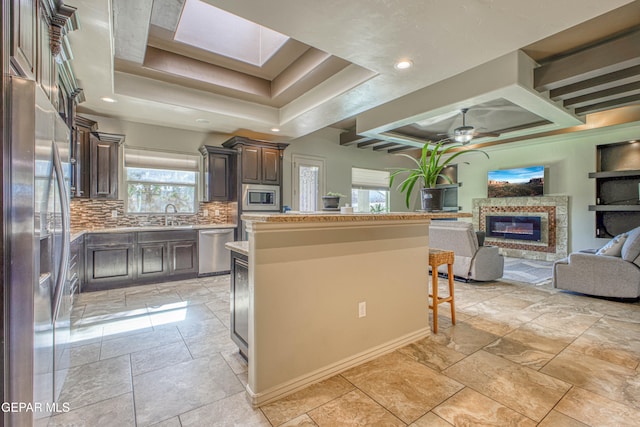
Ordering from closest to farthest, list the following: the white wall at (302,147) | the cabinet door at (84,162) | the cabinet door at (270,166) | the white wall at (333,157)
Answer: the cabinet door at (84,162) → the white wall at (302,147) → the cabinet door at (270,166) → the white wall at (333,157)

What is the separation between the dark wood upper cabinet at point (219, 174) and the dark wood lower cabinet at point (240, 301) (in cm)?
330

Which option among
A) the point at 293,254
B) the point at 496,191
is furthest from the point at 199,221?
the point at 496,191

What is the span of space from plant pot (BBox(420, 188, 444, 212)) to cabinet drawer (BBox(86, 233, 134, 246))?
4.28 m

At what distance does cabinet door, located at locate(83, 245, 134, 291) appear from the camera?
4273 millimetres

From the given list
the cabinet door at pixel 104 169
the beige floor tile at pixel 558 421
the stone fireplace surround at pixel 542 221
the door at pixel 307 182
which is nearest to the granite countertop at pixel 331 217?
the beige floor tile at pixel 558 421

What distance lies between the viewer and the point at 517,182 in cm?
729

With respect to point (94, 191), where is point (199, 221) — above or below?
below

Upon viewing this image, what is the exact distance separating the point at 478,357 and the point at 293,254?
5.85ft

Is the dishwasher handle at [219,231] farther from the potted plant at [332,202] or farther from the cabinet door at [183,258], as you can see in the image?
the potted plant at [332,202]

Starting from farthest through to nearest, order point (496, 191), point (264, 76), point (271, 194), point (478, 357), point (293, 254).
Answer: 1. point (496, 191)
2. point (271, 194)
3. point (264, 76)
4. point (478, 357)
5. point (293, 254)

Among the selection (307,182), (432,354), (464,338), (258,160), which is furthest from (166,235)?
(464,338)

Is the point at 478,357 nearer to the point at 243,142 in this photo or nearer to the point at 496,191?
the point at 243,142

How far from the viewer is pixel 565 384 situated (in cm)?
205

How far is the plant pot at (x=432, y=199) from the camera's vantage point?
106 inches
